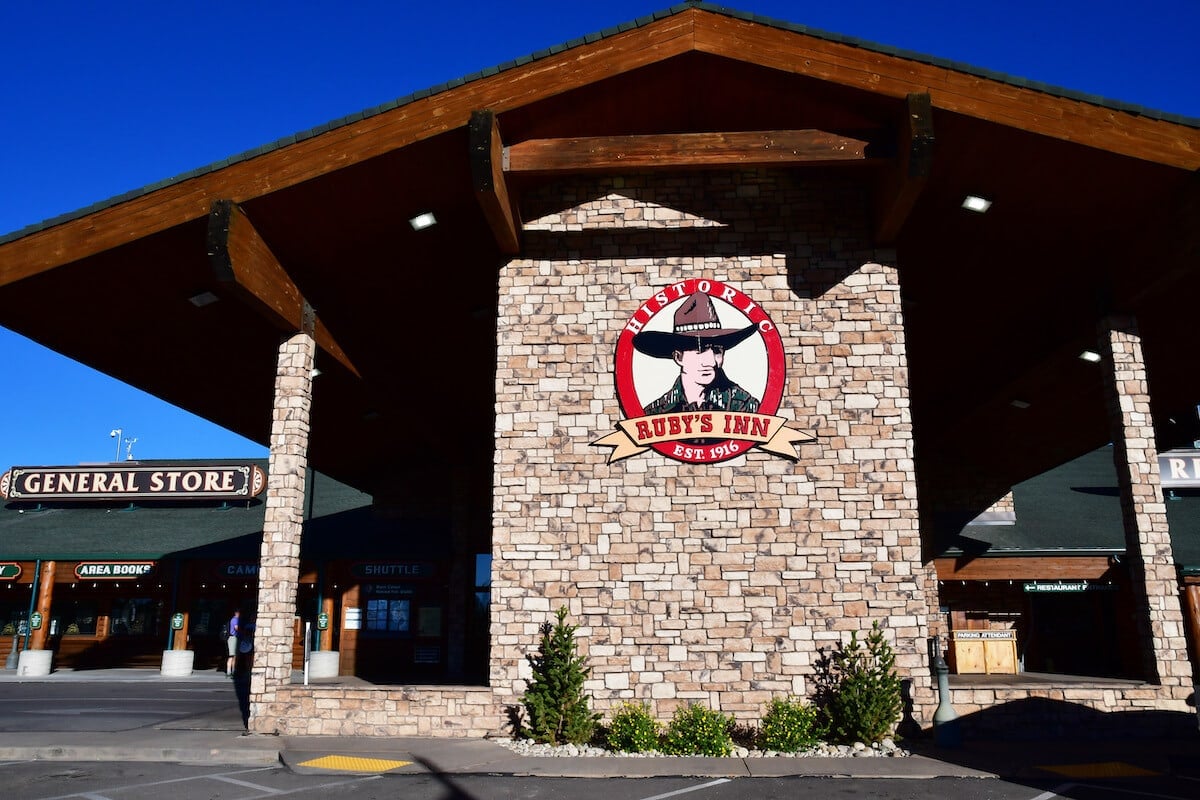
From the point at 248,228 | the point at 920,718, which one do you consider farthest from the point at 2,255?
the point at 920,718

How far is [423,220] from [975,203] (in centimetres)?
833

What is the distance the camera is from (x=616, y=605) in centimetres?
1212

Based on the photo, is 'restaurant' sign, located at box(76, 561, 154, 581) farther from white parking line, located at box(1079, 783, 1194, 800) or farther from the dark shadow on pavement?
white parking line, located at box(1079, 783, 1194, 800)

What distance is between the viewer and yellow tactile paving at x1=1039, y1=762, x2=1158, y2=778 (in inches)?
385

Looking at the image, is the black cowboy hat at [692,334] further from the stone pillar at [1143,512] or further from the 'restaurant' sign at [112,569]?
the 'restaurant' sign at [112,569]

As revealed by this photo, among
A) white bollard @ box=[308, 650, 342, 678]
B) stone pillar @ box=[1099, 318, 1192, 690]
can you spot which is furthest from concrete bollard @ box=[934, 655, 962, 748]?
white bollard @ box=[308, 650, 342, 678]

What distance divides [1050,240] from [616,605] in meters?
8.83

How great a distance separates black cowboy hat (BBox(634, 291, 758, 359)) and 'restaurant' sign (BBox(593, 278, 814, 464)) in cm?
1

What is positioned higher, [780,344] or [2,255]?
[2,255]

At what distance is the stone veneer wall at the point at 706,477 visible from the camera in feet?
39.1

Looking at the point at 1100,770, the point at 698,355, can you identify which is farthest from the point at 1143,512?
the point at 698,355

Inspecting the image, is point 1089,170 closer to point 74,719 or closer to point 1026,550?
point 1026,550

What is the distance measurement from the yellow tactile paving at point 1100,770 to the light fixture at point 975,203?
7.70 metres

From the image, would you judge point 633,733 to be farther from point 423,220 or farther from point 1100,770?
point 423,220
